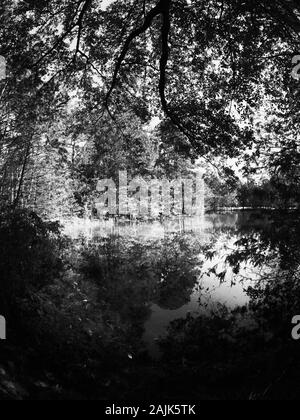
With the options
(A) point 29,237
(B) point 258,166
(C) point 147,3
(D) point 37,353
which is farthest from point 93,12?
(D) point 37,353

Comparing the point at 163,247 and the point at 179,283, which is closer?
the point at 179,283

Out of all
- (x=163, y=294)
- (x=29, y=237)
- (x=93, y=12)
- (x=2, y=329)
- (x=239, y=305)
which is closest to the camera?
(x=2, y=329)

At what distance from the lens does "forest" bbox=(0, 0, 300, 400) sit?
18.6 ft

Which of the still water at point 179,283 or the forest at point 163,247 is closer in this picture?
the forest at point 163,247

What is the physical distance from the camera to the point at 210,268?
15375 millimetres

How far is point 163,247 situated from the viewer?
22.2m

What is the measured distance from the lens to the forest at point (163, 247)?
5684 mm

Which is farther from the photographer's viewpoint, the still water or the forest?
the still water

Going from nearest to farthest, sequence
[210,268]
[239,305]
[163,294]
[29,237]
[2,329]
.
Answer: [2,329] < [29,237] < [239,305] < [163,294] < [210,268]

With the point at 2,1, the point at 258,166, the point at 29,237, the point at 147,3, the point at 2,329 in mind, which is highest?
the point at 147,3

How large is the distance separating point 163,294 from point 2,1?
11392 millimetres

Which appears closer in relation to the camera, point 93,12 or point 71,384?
point 71,384

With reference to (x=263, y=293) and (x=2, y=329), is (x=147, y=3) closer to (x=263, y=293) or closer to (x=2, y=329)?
(x=263, y=293)

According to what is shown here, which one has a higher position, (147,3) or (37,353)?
(147,3)
